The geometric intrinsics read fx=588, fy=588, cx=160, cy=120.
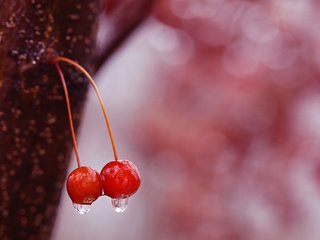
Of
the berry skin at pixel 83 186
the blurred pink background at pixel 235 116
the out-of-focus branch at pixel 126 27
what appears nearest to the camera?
the berry skin at pixel 83 186

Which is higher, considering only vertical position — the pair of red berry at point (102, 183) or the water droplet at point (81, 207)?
the pair of red berry at point (102, 183)

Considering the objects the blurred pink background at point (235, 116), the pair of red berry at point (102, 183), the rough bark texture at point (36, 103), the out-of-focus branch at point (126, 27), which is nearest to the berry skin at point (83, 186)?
the pair of red berry at point (102, 183)

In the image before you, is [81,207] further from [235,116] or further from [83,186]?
[235,116]

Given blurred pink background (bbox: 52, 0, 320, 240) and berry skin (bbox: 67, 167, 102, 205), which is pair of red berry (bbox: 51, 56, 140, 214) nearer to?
berry skin (bbox: 67, 167, 102, 205)

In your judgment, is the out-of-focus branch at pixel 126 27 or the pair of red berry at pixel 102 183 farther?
the out-of-focus branch at pixel 126 27

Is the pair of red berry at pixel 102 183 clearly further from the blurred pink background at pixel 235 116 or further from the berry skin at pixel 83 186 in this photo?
the blurred pink background at pixel 235 116

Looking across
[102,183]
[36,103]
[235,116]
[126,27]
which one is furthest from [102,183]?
[235,116]

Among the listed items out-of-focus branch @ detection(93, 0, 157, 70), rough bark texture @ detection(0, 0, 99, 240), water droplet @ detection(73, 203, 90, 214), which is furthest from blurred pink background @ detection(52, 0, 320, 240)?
water droplet @ detection(73, 203, 90, 214)
